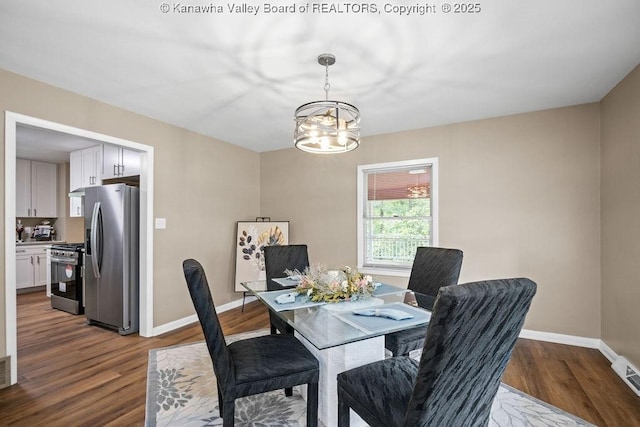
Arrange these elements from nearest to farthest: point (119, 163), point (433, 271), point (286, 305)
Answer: point (286, 305) < point (433, 271) < point (119, 163)

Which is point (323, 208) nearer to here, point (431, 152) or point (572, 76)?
point (431, 152)

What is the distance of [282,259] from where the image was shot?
3158mm

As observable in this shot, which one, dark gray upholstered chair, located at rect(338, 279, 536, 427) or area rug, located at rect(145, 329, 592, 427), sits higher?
dark gray upholstered chair, located at rect(338, 279, 536, 427)

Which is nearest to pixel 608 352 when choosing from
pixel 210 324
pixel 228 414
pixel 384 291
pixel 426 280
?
pixel 426 280

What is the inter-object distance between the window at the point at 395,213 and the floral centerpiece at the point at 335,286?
6.73 feet

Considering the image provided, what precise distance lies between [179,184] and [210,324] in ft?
9.16

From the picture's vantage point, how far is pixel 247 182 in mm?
5016

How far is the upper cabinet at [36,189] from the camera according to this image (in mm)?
5676

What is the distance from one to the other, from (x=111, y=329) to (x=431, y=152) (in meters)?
4.45

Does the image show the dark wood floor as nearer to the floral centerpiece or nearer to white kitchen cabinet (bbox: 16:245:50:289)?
the floral centerpiece

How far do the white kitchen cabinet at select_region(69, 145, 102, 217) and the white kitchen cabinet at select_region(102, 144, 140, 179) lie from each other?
0.17 metres

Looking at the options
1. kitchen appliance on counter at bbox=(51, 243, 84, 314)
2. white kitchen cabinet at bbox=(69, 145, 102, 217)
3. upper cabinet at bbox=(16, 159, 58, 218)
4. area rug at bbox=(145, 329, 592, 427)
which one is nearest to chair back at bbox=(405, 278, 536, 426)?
area rug at bbox=(145, 329, 592, 427)

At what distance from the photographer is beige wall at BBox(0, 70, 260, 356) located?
267cm

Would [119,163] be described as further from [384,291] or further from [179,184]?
[384,291]
